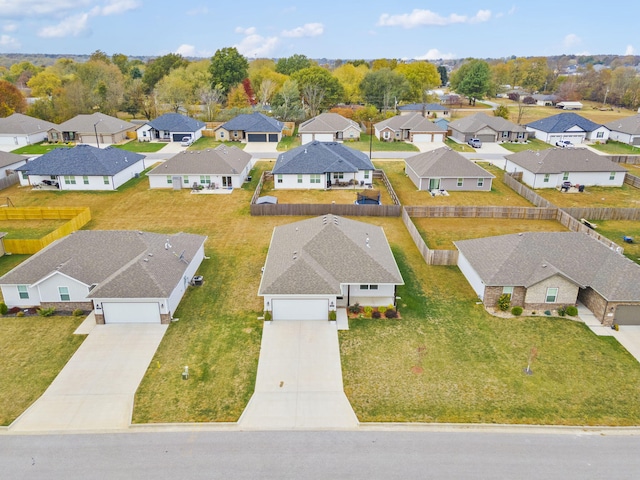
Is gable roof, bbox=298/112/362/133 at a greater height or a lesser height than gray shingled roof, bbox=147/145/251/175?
greater

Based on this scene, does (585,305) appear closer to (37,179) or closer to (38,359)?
(38,359)

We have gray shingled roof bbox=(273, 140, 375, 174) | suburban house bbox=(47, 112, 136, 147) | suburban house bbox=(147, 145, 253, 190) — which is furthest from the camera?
suburban house bbox=(47, 112, 136, 147)

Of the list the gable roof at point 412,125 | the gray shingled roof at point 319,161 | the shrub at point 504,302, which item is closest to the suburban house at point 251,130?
the gable roof at point 412,125

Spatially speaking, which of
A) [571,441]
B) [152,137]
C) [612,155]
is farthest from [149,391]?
[612,155]

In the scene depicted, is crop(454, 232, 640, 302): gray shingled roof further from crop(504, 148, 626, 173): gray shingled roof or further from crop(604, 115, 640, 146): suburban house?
crop(604, 115, 640, 146): suburban house

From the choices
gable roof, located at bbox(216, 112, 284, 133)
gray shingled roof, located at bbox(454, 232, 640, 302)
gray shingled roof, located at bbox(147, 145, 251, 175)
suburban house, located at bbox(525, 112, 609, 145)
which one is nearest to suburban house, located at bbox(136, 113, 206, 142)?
gable roof, located at bbox(216, 112, 284, 133)

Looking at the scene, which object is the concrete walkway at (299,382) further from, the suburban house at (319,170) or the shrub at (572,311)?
the suburban house at (319,170)
